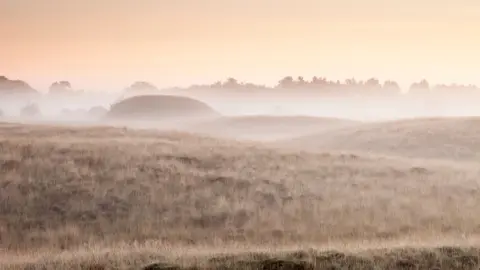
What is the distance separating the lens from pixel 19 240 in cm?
1786

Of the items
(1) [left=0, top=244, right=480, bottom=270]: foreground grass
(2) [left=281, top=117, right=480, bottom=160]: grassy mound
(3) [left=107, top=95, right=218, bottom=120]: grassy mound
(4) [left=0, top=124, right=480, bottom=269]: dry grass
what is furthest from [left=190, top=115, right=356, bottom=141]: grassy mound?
(1) [left=0, top=244, right=480, bottom=270]: foreground grass

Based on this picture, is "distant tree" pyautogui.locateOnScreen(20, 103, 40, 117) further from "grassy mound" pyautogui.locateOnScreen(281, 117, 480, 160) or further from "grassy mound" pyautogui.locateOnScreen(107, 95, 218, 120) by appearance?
"grassy mound" pyautogui.locateOnScreen(281, 117, 480, 160)

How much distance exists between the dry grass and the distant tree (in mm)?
163454

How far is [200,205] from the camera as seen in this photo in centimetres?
2161

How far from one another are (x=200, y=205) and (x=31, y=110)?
177604mm

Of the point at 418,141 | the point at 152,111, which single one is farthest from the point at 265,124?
the point at 152,111

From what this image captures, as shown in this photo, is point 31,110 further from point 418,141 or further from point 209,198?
point 209,198

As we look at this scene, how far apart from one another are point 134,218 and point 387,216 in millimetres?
8475

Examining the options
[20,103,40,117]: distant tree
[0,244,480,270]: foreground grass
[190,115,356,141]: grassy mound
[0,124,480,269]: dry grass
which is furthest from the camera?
[20,103,40,117]: distant tree

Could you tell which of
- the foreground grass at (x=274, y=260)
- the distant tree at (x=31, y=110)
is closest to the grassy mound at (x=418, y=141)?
the foreground grass at (x=274, y=260)

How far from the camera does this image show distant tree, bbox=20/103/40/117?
608ft

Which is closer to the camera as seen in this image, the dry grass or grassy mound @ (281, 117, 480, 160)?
the dry grass

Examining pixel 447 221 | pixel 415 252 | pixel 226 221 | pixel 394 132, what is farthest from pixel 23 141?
pixel 394 132

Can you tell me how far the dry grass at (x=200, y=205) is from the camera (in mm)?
16156
